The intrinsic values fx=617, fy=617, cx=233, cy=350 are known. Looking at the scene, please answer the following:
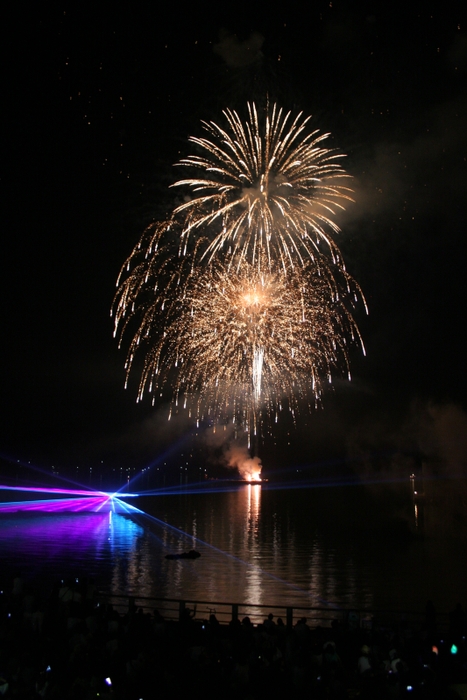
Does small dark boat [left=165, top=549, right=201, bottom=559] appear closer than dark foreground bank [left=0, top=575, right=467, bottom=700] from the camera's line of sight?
No

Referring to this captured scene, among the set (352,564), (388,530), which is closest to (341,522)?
(388,530)

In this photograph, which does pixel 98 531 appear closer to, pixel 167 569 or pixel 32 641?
pixel 167 569

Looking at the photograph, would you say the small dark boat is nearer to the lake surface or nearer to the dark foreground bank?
the lake surface

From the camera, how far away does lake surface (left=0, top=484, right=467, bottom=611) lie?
24.0 m

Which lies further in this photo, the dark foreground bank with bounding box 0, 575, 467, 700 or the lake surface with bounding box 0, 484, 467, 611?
the lake surface with bounding box 0, 484, 467, 611

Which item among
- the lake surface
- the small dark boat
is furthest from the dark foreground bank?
the small dark boat

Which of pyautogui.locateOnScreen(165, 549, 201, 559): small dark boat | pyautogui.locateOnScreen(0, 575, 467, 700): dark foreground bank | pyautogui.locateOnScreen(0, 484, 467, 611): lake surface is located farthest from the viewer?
pyautogui.locateOnScreen(165, 549, 201, 559): small dark boat

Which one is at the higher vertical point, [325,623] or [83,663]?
[83,663]

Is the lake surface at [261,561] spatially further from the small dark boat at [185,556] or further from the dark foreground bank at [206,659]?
the dark foreground bank at [206,659]

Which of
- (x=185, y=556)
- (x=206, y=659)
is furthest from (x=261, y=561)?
(x=206, y=659)

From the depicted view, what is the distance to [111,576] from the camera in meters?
27.1

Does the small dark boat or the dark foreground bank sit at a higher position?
the dark foreground bank

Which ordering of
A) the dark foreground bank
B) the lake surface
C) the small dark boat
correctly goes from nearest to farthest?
the dark foreground bank, the lake surface, the small dark boat

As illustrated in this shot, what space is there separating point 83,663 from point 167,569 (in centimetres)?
2293
